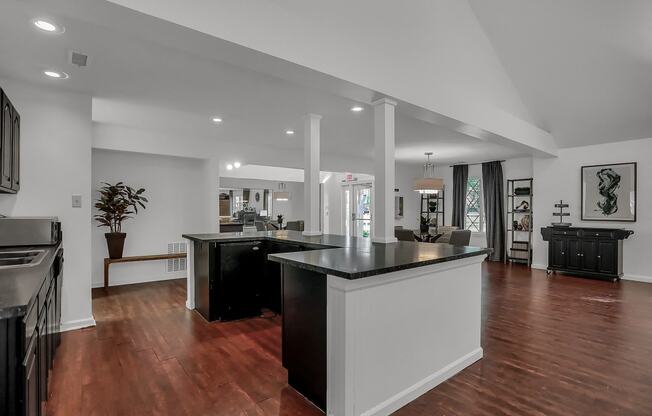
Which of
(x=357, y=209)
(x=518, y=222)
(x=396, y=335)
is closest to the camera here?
(x=396, y=335)

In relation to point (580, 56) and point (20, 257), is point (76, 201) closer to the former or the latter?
point (20, 257)

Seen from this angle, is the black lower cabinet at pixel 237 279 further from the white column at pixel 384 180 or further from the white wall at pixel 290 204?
the white wall at pixel 290 204

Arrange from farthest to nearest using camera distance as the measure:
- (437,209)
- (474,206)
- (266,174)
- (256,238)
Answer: (266,174) < (437,209) < (474,206) < (256,238)

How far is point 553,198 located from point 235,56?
22.1 ft

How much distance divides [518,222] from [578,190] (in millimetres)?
1686

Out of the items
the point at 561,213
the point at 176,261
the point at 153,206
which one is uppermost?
the point at 153,206

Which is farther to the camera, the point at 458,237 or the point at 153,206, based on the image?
the point at 458,237

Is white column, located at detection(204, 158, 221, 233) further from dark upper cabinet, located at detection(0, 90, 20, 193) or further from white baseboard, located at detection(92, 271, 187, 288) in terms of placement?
dark upper cabinet, located at detection(0, 90, 20, 193)

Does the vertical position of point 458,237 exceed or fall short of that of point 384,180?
it falls short

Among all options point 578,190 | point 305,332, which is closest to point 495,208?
point 578,190

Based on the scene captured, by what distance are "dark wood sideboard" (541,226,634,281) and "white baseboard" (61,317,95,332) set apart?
711cm

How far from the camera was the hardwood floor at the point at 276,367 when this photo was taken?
2.05 m

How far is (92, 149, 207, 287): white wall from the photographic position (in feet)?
16.8

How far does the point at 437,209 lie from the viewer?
30.6ft
